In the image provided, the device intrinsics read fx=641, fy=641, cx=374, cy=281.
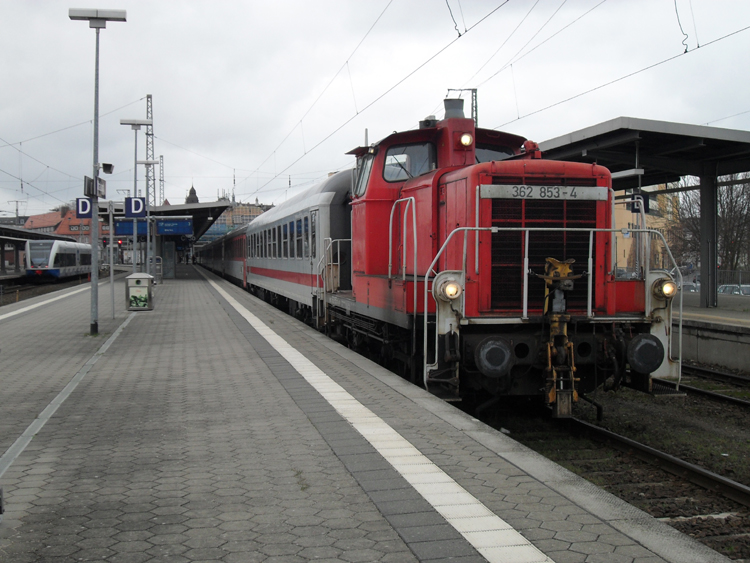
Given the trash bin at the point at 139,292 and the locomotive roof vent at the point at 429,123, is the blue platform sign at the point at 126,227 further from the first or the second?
the locomotive roof vent at the point at 429,123

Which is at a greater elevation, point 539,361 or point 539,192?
point 539,192

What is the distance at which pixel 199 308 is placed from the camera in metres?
19.1

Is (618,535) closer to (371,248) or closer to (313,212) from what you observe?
(371,248)

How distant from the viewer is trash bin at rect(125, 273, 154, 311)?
17375mm

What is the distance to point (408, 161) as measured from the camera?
8.82 m

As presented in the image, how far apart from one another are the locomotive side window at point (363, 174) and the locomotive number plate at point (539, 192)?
251 centimetres

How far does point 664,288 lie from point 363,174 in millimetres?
4433

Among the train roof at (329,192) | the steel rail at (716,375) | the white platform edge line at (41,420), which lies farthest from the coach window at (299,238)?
the steel rail at (716,375)

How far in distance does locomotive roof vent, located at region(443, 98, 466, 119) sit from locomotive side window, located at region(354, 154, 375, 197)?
1194 mm

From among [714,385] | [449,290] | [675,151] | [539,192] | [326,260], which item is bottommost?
[714,385]

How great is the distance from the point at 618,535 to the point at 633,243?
468 centimetres

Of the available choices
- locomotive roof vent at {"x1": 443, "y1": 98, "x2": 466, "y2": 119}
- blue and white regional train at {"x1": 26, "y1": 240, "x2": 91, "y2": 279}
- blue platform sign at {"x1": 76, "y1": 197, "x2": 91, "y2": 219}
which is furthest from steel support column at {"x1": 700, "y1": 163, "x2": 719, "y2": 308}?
blue and white regional train at {"x1": 26, "y1": 240, "x2": 91, "y2": 279}

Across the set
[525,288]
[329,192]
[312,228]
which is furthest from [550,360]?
[312,228]

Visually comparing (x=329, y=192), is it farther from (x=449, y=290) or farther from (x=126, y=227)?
(x=126, y=227)
